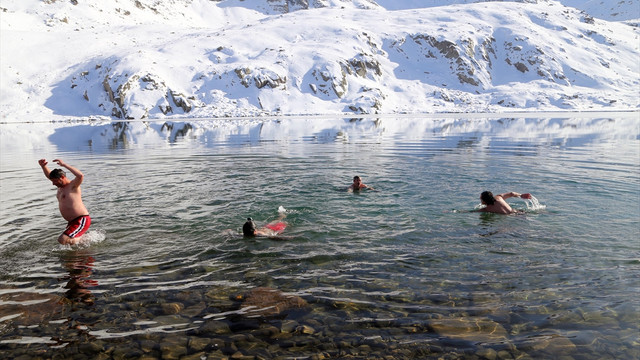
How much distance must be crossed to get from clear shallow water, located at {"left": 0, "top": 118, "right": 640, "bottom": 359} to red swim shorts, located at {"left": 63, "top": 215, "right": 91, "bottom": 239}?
411 millimetres

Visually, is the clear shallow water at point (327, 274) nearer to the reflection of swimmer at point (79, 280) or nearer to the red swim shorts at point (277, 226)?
the reflection of swimmer at point (79, 280)

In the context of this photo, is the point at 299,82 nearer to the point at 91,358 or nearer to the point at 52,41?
the point at 52,41

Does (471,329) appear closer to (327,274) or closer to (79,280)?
(327,274)

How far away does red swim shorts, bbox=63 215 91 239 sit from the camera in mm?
10266

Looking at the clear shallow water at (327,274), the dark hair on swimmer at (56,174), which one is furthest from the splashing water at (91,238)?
the dark hair on swimmer at (56,174)

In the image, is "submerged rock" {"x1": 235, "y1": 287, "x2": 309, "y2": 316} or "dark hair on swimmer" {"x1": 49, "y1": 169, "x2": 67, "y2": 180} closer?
"submerged rock" {"x1": 235, "y1": 287, "x2": 309, "y2": 316}

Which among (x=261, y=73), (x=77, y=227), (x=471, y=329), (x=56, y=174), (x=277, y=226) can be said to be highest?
(x=261, y=73)

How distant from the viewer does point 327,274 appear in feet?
28.1

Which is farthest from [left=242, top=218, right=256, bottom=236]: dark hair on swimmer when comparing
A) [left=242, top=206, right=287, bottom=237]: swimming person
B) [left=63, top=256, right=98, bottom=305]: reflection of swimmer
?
[left=63, top=256, right=98, bottom=305]: reflection of swimmer

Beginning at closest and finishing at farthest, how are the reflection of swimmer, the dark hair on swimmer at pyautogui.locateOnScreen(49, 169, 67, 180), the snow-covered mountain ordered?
the reflection of swimmer → the dark hair on swimmer at pyautogui.locateOnScreen(49, 169, 67, 180) → the snow-covered mountain

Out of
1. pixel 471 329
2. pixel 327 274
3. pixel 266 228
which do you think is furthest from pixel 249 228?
pixel 471 329

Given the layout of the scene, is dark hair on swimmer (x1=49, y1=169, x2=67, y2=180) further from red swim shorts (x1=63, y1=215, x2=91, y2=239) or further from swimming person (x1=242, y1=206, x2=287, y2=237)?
swimming person (x1=242, y1=206, x2=287, y2=237)

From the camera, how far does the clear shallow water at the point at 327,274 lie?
618 cm

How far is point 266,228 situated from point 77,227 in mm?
4826
